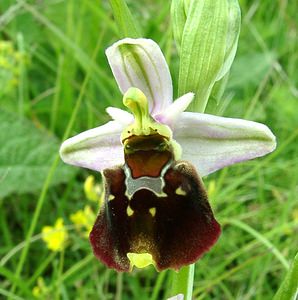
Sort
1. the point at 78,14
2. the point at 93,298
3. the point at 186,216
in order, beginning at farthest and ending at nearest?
the point at 78,14, the point at 93,298, the point at 186,216

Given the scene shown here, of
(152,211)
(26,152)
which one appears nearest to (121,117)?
(152,211)

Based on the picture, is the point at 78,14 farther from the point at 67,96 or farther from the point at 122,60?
the point at 122,60

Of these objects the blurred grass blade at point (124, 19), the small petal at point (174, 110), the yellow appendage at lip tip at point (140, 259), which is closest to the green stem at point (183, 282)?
the yellow appendage at lip tip at point (140, 259)

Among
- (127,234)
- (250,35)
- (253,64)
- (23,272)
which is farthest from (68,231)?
(250,35)

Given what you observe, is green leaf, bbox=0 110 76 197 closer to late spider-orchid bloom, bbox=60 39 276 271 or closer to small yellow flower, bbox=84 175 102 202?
small yellow flower, bbox=84 175 102 202

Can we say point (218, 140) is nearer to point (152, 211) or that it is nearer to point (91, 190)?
point (152, 211)

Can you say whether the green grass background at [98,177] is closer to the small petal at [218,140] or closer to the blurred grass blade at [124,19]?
the small petal at [218,140]
